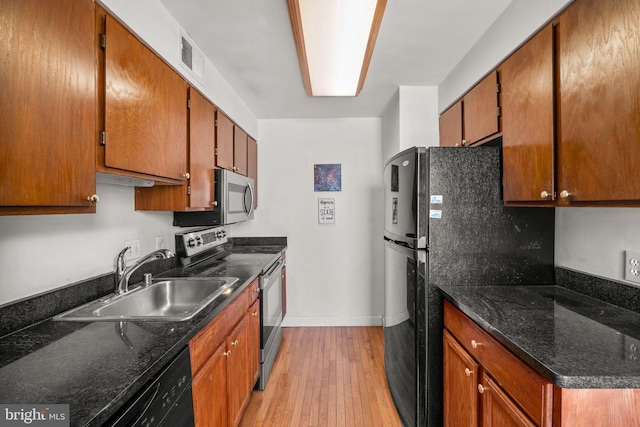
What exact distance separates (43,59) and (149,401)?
1.05 metres

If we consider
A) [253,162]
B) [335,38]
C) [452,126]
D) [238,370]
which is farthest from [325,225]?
[335,38]

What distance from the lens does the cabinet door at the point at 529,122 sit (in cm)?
126

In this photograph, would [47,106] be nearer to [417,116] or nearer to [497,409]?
[497,409]

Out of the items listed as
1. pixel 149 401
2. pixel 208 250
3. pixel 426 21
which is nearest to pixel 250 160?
pixel 208 250

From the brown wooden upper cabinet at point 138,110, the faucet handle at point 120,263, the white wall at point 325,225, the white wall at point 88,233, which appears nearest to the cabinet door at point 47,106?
the brown wooden upper cabinet at point 138,110

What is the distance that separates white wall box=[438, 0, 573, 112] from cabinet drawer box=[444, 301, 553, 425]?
53.6 inches

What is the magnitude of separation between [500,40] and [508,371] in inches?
65.2

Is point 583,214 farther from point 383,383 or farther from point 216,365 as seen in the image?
point 216,365

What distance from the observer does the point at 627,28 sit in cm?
94

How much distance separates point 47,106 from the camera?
90 cm

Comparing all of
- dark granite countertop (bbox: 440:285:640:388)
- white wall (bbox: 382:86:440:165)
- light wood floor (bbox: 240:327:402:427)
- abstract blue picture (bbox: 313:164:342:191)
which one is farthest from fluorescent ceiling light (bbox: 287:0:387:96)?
light wood floor (bbox: 240:327:402:427)

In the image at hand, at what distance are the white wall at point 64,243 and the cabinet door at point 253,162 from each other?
4.54 feet

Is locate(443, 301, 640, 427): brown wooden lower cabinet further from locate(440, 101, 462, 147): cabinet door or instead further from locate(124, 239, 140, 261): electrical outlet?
locate(124, 239, 140, 261): electrical outlet

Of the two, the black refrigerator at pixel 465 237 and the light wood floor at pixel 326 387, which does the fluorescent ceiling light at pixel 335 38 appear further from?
the light wood floor at pixel 326 387
